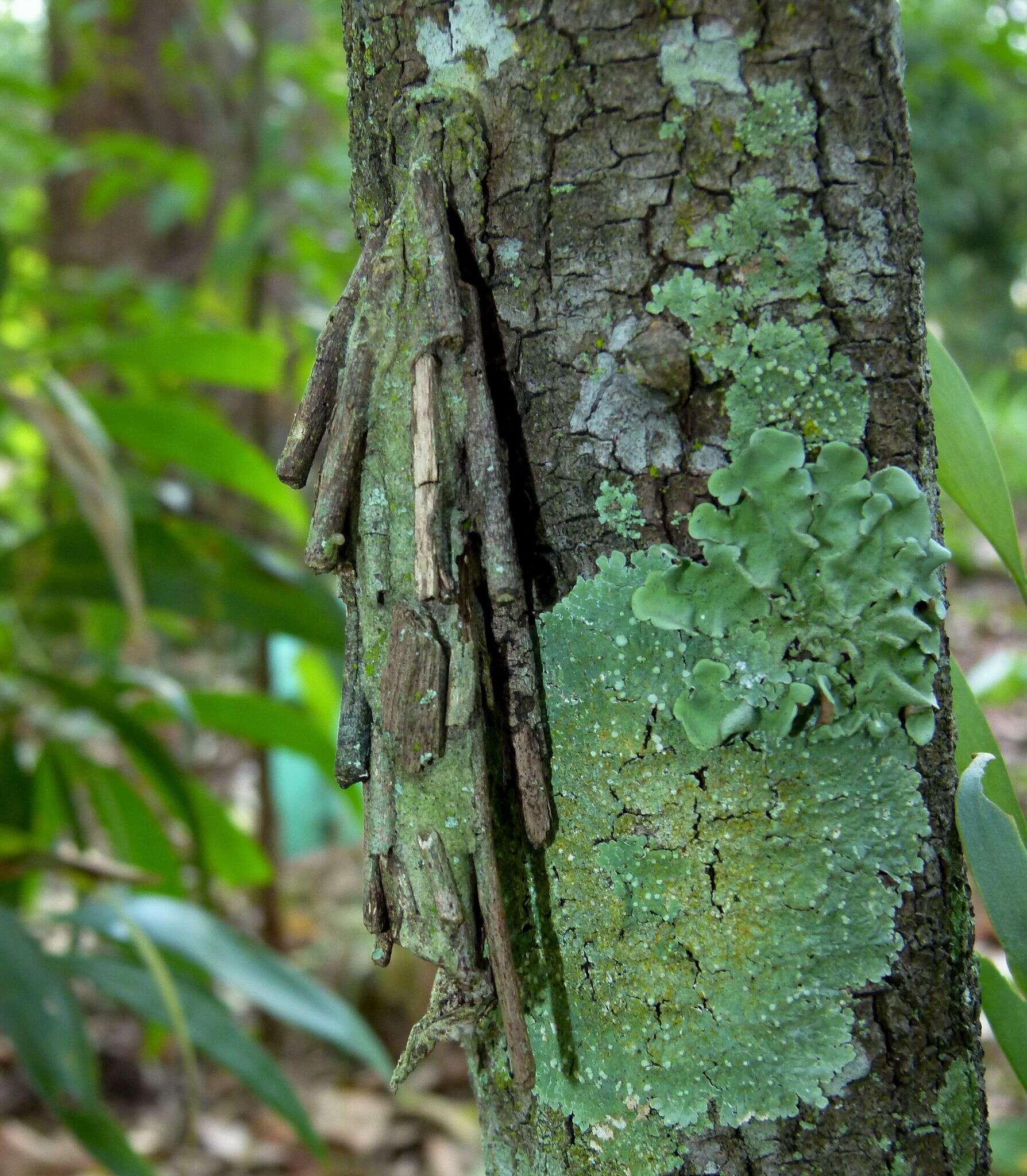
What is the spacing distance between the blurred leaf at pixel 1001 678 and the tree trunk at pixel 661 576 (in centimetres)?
86

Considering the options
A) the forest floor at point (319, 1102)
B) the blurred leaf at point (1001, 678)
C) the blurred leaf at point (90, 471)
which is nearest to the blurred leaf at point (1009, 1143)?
the forest floor at point (319, 1102)

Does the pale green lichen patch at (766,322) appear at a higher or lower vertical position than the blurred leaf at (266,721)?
higher

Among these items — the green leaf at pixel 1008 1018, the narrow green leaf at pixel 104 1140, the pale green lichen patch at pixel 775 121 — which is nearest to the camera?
the pale green lichen patch at pixel 775 121

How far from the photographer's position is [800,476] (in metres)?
0.43

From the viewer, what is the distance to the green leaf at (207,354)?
1.36 metres

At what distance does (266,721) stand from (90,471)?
0.44 m

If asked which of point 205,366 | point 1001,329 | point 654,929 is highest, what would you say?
point 1001,329

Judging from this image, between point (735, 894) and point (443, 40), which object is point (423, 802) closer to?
point (735, 894)

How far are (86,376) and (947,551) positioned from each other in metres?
2.53

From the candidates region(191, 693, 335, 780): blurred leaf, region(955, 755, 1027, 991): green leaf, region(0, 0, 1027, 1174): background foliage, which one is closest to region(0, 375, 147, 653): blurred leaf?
region(0, 0, 1027, 1174): background foliage

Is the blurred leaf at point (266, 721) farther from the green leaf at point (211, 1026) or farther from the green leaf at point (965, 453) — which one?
the green leaf at point (965, 453)

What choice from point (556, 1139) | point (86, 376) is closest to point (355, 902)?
point (86, 376)

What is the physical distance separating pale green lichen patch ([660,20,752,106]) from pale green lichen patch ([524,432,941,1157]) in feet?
0.49

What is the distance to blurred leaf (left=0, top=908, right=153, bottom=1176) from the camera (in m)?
1.04
